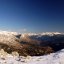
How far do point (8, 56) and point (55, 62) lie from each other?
4.78m

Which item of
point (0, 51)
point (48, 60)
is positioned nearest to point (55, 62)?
point (48, 60)

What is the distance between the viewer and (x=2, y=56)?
54.1 feet

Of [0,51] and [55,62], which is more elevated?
[0,51]

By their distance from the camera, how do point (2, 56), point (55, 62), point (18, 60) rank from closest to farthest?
1. point (55, 62)
2. point (18, 60)
3. point (2, 56)

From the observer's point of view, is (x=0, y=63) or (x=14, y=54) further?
(x=14, y=54)

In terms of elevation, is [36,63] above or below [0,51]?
below

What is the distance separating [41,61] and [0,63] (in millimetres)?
3730

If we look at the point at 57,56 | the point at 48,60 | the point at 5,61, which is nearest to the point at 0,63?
the point at 5,61

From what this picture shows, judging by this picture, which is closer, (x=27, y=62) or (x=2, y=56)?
(x=27, y=62)

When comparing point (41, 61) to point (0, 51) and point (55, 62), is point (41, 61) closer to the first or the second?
point (55, 62)

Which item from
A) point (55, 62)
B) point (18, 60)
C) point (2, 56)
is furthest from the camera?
point (2, 56)

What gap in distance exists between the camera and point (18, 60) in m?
15.5

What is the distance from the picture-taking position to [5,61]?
49.8ft

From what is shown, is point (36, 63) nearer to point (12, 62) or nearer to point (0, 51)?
point (12, 62)
